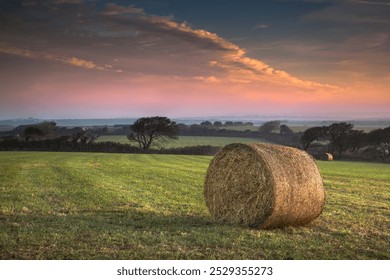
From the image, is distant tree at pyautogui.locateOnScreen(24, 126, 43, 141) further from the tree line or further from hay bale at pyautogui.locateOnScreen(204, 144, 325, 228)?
hay bale at pyautogui.locateOnScreen(204, 144, 325, 228)

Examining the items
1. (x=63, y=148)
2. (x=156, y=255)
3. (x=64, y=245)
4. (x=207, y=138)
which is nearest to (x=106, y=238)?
(x=64, y=245)

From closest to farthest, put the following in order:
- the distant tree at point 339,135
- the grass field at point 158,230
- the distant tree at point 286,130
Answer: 1. the grass field at point 158,230
2. the distant tree at point 286,130
3. the distant tree at point 339,135

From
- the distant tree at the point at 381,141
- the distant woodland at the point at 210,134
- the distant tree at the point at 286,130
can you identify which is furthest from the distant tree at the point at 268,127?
the distant tree at the point at 381,141

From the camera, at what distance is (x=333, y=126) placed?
4878cm

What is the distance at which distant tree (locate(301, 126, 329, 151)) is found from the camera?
44.9 metres

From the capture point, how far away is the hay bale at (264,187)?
8531mm

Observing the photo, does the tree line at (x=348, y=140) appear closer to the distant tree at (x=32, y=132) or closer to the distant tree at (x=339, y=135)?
the distant tree at (x=339, y=135)

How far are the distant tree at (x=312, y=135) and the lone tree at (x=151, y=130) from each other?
1314 centimetres

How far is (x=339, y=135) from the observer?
49.0m

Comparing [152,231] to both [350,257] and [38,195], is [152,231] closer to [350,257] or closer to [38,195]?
[350,257]

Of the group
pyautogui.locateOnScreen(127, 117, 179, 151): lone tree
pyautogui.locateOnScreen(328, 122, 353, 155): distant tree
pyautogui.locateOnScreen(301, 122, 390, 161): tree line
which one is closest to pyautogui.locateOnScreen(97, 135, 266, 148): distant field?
pyautogui.locateOnScreen(127, 117, 179, 151): lone tree

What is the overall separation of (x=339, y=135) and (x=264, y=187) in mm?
42976

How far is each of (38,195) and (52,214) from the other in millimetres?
3179

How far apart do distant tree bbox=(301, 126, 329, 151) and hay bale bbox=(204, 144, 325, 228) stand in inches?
1408
